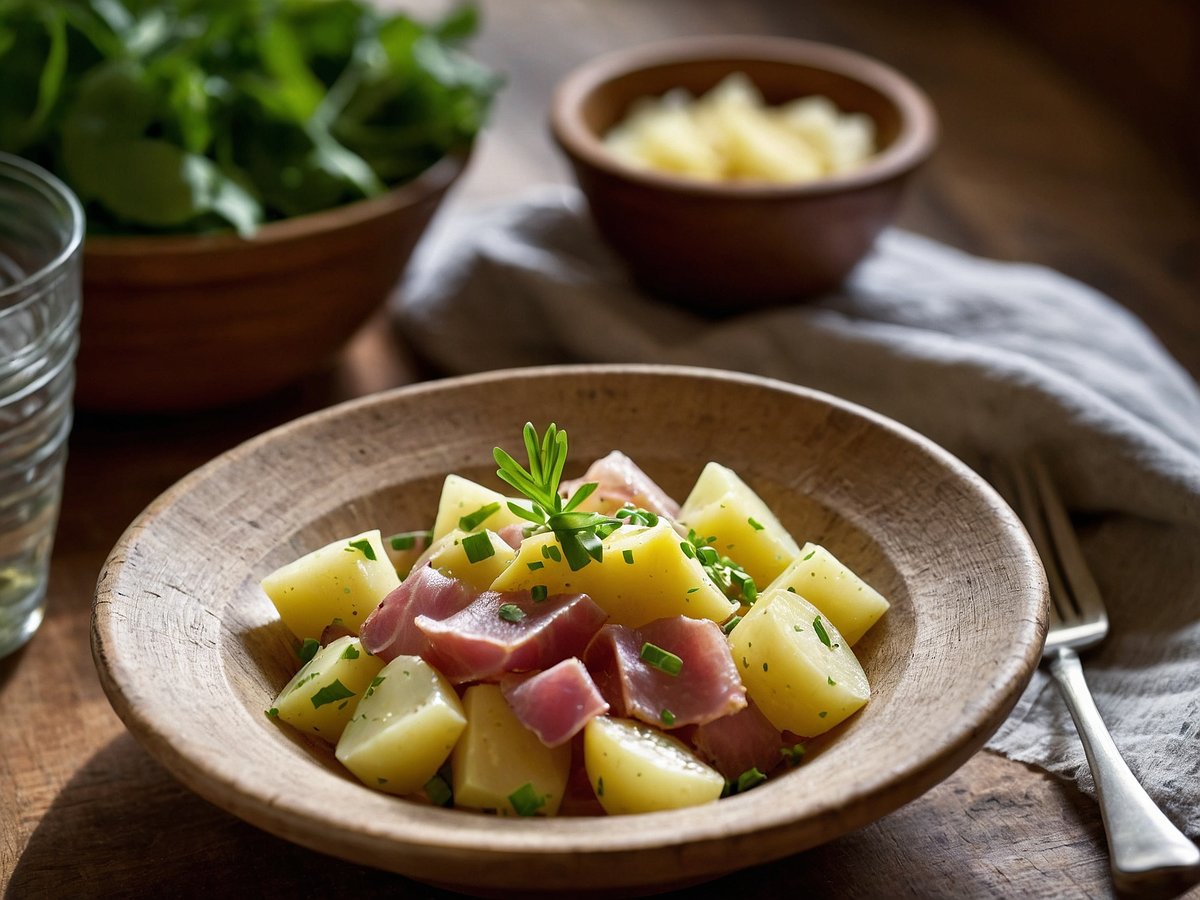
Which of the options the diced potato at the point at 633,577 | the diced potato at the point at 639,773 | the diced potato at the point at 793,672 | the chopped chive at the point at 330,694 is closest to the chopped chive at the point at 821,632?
the diced potato at the point at 793,672

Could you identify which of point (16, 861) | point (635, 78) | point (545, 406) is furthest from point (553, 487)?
point (635, 78)

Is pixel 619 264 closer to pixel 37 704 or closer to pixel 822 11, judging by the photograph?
pixel 37 704

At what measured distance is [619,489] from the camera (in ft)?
5.64

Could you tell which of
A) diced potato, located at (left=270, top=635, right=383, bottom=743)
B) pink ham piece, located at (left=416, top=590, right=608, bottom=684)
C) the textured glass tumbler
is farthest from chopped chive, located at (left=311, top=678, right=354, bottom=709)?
the textured glass tumbler

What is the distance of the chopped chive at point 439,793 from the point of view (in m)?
1.39

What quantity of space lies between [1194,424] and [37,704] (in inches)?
76.1

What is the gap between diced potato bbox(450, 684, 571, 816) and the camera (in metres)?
1.35

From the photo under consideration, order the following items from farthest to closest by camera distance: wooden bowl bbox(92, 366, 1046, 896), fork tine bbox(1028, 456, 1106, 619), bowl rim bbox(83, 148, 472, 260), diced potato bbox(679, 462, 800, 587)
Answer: bowl rim bbox(83, 148, 472, 260)
fork tine bbox(1028, 456, 1106, 619)
diced potato bbox(679, 462, 800, 587)
wooden bowl bbox(92, 366, 1046, 896)

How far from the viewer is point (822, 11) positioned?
442 centimetres

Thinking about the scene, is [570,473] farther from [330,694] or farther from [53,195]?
[53,195]

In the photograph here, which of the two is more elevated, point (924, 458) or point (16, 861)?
point (924, 458)

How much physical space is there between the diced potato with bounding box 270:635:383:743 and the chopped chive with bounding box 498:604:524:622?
17cm

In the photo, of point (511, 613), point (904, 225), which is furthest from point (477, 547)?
point (904, 225)

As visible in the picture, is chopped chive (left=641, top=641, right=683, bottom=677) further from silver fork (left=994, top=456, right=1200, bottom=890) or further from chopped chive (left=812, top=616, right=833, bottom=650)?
silver fork (left=994, top=456, right=1200, bottom=890)
